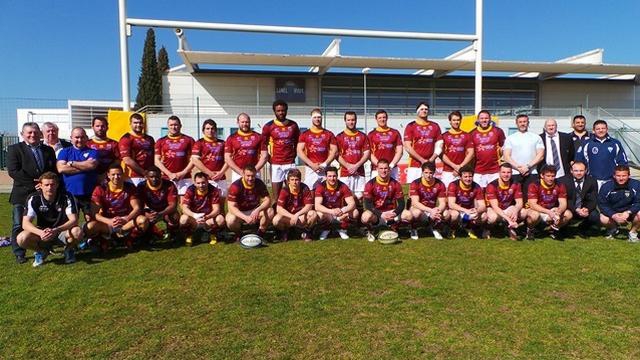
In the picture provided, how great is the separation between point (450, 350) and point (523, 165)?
449 cm

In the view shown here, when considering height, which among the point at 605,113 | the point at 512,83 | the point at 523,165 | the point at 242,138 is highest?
the point at 512,83

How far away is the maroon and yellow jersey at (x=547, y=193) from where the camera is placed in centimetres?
616

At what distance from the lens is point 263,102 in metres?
27.5

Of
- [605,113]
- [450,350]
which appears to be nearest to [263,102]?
[605,113]

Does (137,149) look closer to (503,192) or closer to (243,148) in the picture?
(243,148)

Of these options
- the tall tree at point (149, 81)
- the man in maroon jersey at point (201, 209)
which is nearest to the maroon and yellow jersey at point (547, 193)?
the man in maroon jersey at point (201, 209)

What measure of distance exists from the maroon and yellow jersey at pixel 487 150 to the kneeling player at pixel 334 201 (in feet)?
6.72

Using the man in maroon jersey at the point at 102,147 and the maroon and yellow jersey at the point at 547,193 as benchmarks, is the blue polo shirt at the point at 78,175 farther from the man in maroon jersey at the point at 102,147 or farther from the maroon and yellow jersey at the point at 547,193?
the maroon and yellow jersey at the point at 547,193

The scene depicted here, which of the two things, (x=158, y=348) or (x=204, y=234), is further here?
(x=204, y=234)

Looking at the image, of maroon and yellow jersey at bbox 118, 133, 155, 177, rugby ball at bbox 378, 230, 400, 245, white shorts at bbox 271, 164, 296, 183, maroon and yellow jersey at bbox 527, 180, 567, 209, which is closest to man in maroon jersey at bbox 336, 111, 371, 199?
white shorts at bbox 271, 164, 296, 183

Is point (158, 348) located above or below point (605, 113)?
below

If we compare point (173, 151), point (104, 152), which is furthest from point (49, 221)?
point (173, 151)

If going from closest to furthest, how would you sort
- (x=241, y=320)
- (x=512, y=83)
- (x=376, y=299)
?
(x=241, y=320)
(x=376, y=299)
(x=512, y=83)

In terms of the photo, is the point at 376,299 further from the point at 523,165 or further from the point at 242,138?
the point at 523,165
